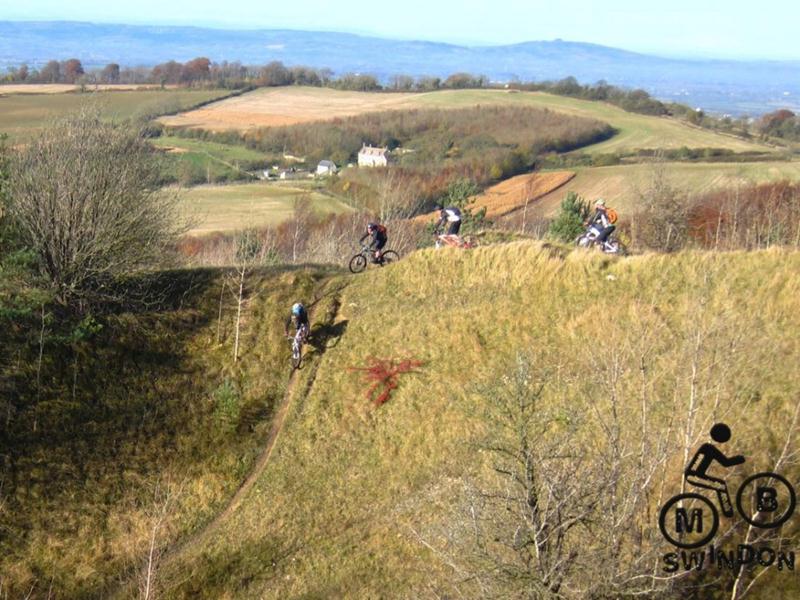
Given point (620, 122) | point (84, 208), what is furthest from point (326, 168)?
point (84, 208)

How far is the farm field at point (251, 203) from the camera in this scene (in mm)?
63594

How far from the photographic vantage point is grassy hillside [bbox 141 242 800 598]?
17.2 metres

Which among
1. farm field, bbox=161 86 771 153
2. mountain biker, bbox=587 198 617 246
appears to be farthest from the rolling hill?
farm field, bbox=161 86 771 153

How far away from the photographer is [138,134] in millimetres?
29641

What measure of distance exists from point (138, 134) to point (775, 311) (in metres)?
27.5

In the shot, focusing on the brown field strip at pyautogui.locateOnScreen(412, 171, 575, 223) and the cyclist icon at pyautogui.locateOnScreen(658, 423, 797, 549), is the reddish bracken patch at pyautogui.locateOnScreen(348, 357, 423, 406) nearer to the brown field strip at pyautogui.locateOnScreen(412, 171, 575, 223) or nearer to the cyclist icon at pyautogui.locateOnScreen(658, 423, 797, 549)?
the cyclist icon at pyautogui.locateOnScreen(658, 423, 797, 549)

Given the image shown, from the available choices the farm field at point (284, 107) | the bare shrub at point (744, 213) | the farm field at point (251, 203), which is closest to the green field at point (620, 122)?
the farm field at point (284, 107)

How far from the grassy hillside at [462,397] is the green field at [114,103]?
38503 mm

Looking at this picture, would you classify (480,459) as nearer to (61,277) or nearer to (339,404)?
(339,404)

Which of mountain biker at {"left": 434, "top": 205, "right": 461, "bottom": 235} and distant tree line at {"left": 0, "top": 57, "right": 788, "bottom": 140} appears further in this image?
distant tree line at {"left": 0, "top": 57, "right": 788, "bottom": 140}

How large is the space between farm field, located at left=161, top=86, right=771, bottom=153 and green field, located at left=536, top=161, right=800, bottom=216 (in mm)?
14144

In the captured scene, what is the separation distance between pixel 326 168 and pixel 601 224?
64257 millimetres

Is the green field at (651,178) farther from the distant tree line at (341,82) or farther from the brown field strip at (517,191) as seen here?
the distant tree line at (341,82)

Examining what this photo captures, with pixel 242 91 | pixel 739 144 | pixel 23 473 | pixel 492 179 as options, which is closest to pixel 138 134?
pixel 23 473
